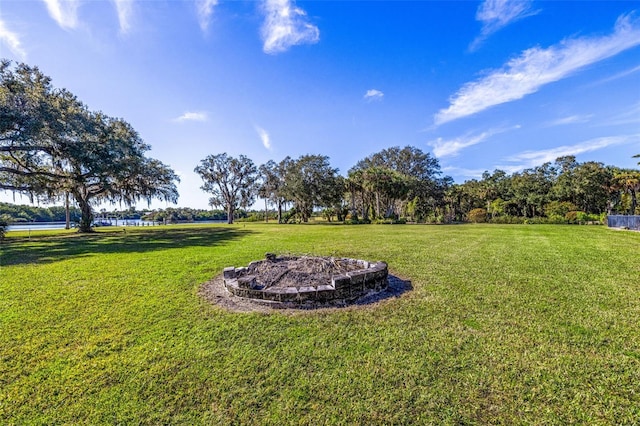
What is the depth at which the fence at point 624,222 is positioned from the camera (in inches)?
645

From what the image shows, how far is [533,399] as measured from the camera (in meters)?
2.24

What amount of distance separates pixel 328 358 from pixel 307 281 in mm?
2029

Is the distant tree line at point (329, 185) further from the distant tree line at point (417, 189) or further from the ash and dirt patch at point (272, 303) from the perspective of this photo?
the ash and dirt patch at point (272, 303)

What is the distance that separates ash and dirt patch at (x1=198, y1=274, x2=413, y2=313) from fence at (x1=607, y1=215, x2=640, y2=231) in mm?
20499

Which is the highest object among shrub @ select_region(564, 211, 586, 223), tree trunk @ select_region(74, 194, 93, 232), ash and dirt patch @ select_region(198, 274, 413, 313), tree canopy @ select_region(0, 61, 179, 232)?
tree canopy @ select_region(0, 61, 179, 232)

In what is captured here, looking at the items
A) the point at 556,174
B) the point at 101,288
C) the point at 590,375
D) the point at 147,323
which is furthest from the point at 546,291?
the point at 556,174

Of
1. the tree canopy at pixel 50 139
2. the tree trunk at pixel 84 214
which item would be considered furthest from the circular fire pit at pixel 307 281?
the tree trunk at pixel 84 214

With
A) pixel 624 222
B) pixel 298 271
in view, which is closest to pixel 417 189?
pixel 624 222

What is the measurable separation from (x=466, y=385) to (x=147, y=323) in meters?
3.86

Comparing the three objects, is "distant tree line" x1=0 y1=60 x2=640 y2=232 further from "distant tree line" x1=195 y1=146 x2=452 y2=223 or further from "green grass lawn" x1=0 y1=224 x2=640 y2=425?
"green grass lawn" x1=0 y1=224 x2=640 y2=425

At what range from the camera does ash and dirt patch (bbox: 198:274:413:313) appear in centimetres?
418

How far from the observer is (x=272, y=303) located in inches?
167

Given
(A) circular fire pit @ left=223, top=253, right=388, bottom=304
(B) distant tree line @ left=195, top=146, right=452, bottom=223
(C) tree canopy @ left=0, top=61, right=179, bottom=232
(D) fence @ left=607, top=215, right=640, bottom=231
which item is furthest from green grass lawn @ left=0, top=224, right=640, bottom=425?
(B) distant tree line @ left=195, top=146, right=452, bottom=223

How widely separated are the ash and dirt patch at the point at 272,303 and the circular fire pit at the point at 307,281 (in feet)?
0.22
